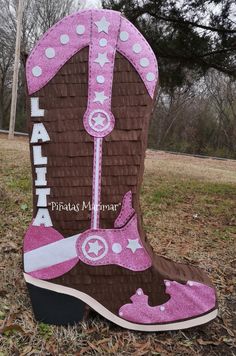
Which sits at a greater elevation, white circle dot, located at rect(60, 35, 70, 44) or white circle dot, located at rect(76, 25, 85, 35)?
white circle dot, located at rect(76, 25, 85, 35)

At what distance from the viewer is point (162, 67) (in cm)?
508

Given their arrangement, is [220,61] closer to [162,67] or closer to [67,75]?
[162,67]

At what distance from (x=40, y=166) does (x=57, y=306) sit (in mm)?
664

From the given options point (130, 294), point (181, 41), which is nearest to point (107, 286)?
point (130, 294)

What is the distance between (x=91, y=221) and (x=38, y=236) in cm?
26

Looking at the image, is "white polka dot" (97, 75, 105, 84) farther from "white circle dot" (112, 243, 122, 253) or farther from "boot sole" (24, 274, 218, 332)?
"boot sole" (24, 274, 218, 332)

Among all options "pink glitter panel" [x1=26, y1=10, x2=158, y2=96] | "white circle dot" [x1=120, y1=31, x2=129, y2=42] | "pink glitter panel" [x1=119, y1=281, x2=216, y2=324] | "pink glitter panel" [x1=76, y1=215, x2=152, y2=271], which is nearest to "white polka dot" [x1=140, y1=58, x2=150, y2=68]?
"pink glitter panel" [x1=26, y1=10, x2=158, y2=96]

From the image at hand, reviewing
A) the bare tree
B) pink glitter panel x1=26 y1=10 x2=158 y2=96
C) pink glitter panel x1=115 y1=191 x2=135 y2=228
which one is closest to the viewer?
pink glitter panel x1=26 y1=10 x2=158 y2=96

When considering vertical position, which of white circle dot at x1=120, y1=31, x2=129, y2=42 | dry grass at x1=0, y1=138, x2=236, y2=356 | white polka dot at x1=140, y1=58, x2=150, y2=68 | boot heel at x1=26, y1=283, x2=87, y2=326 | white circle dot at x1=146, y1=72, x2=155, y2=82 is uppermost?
white circle dot at x1=120, y1=31, x2=129, y2=42

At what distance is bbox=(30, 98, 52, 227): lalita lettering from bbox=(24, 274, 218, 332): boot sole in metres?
0.29

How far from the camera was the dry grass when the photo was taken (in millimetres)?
1798

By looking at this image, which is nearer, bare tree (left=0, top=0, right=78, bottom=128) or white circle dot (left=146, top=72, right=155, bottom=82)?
white circle dot (left=146, top=72, right=155, bottom=82)

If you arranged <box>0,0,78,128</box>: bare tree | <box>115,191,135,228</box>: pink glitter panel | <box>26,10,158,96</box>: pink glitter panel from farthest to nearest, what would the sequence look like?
<box>0,0,78,128</box>: bare tree
<box>115,191,135,228</box>: pink glitter panel
<box>26,10,158,96</box>: pink glitter panel

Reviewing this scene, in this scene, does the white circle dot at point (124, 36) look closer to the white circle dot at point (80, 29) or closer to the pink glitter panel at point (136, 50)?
the pink glitter panel at point (136, 50)
